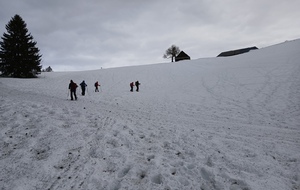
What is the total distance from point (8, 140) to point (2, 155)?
37.3 inches

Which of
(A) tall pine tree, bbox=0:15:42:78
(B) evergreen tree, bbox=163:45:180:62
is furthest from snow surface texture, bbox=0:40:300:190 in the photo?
(B) evergreen tree, bbox=163:45:180:62

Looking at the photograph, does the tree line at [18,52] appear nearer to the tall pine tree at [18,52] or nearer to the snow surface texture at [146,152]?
the tall pine tree at [18,52]

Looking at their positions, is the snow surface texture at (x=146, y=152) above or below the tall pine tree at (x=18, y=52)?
below

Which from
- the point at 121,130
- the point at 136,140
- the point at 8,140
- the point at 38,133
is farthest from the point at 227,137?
the point at 8,140

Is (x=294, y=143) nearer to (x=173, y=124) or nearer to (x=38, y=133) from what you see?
(x=173, y=124)

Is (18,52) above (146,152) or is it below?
above

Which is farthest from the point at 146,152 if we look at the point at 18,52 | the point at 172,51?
the point at 172,51

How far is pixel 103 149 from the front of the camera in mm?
4598

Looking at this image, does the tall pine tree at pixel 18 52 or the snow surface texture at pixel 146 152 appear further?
the tall pine tree at pixel 18 52

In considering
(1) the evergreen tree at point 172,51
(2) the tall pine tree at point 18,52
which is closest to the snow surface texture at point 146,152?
(2) the tall pine tree at point 18,52

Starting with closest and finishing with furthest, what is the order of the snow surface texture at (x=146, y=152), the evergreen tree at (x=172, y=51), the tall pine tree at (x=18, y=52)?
the snow surface texture at (x=146, y=152) < the tall pine tree at (x=18, y=52) < the evergreen tree at (x=172, y=51)

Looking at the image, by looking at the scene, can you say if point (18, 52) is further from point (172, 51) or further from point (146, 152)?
point (172, 51)

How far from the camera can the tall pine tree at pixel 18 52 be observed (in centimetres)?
2748

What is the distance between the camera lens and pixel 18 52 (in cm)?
2828
